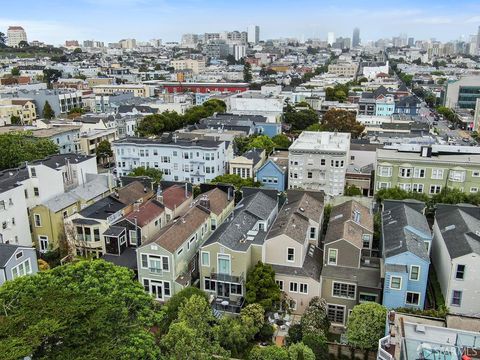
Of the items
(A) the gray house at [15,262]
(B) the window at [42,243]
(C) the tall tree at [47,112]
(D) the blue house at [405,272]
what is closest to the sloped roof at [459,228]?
(D) the blue house at [405,272]

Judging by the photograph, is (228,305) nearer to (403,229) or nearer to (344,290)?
(344,290)

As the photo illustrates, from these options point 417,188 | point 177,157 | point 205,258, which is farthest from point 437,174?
point 177,157

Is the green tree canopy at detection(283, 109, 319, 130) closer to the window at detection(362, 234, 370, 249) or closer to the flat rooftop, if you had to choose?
the flat rooftop

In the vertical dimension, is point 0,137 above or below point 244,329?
above

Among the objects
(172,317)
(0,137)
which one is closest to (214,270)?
(172,317)

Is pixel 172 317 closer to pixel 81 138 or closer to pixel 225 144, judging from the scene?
pixel 225 144

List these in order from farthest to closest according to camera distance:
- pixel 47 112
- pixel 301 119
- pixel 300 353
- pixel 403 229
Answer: pixel 47 112
pixel 301 119
pixel 403 229
pixel 300 353

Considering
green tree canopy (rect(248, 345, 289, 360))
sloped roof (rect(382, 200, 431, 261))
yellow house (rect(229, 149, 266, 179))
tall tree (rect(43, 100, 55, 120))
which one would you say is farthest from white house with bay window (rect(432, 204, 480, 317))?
tall tree (rect(43, 100, 55, 120))

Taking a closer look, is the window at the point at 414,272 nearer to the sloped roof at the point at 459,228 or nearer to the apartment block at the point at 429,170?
the sloped roof at the point at 459,228
